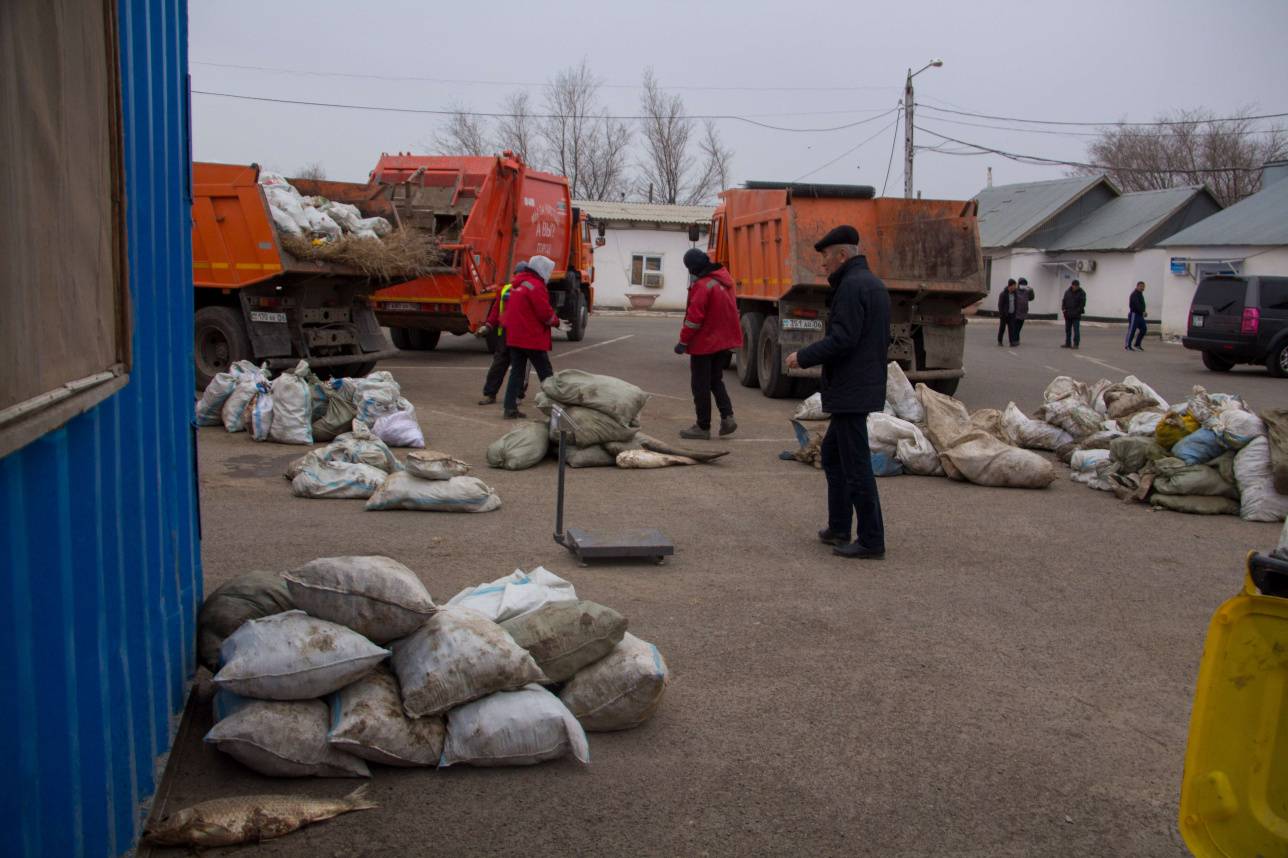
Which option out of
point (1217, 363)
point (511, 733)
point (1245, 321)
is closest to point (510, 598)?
point (511, 733)

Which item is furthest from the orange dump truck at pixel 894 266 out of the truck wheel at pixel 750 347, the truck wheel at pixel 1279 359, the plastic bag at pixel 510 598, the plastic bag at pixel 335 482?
the truck wheel at pixel 1279 359

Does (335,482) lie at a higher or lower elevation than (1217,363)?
lower

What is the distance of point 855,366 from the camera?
21.9 feet

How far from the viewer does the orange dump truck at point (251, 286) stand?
1188cm

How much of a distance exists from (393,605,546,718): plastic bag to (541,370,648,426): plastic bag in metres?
5.66

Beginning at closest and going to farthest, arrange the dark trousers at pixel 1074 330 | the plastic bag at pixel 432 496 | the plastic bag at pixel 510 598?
the plastic bag at pixel 510 598 → the plastic bag at pixel 432 496 → the dark trousers at pixel 1074 330

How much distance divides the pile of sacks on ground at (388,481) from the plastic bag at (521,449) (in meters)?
0.92

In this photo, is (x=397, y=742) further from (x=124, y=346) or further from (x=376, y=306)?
(x=376, y=306)

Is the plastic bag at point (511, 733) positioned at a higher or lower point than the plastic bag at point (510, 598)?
lower

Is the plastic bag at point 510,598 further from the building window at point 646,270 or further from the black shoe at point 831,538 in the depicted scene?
the building window at point 646,270

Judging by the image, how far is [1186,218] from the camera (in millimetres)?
43094

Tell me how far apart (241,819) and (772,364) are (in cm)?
1200

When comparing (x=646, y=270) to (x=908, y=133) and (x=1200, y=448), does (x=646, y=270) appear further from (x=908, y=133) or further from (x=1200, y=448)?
(x=1200, y=448)

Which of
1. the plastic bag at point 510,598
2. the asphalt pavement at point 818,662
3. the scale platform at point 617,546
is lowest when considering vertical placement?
the asphalt pavement at point 818,662
